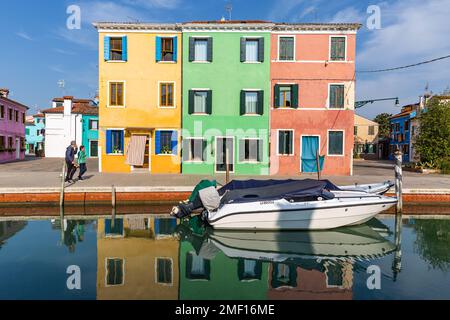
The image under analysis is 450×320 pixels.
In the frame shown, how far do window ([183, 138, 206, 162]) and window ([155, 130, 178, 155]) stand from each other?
64 centimetres

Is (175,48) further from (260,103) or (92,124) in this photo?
(92,124)

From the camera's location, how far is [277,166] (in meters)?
19.5

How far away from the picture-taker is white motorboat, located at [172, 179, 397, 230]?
924cm

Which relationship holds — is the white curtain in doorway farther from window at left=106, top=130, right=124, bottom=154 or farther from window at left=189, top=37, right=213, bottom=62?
window at left=189, top=37, right=213, bottom=62

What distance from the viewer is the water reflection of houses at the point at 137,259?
19.7ft

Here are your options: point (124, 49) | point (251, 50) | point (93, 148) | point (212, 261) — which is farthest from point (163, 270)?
point (93, 148)

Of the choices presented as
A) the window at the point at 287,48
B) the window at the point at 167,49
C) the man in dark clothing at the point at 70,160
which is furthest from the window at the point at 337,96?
the man in dark clothing at the point at 70,160

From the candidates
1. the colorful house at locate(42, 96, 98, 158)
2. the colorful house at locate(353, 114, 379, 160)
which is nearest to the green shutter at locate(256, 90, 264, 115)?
the colorful house at locate(42, 96, 98, 158)

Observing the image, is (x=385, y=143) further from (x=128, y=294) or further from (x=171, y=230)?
(x=128, y=294)

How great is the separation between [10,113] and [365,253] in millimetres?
34602

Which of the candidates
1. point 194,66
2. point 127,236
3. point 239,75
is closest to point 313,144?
point 239,75

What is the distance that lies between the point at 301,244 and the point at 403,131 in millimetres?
40601

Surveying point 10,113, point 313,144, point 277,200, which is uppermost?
point 10,113

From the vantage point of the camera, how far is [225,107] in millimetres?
19422
